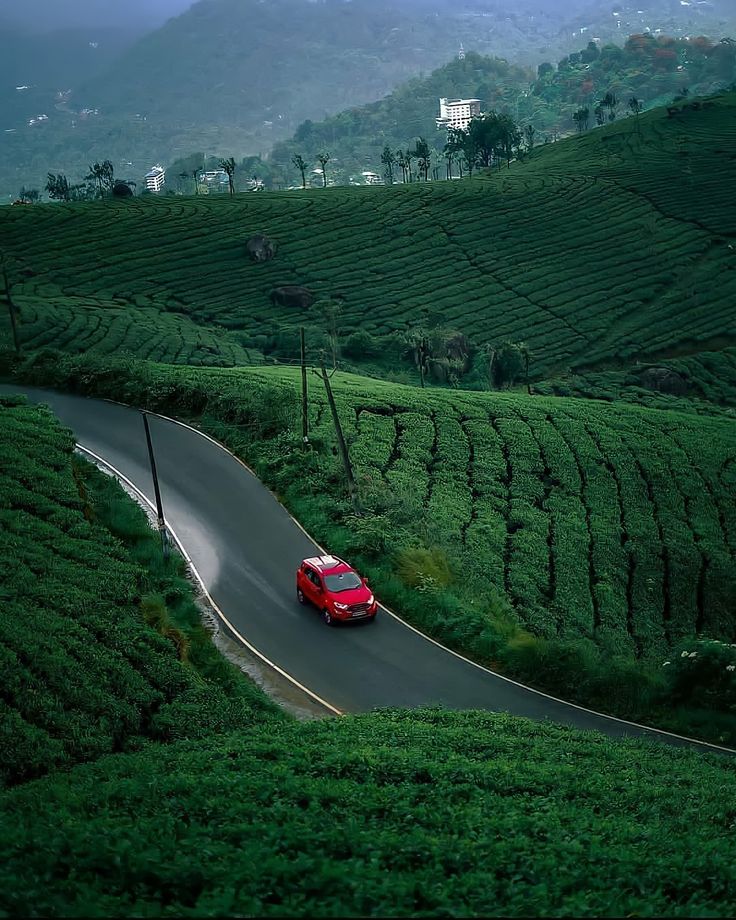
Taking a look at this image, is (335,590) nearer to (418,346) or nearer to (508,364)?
(418,346)

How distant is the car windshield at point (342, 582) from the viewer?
81.0ft

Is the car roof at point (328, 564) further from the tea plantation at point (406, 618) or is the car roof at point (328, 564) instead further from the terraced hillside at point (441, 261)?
the terraced hillside at point (441, 261)

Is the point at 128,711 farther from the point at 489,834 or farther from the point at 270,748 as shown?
the point at 489,834

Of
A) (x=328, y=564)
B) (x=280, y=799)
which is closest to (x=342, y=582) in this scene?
(x=328, y=564)

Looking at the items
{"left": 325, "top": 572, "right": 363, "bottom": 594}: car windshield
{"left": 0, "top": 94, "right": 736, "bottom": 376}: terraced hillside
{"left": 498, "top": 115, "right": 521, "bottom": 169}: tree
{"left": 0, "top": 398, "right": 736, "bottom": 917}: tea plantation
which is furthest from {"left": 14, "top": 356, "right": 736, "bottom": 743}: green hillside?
{"left": 498, "top": 115, "right": 521, "bottom": 169}: tree

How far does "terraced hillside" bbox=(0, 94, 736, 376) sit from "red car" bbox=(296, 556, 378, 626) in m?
33.9

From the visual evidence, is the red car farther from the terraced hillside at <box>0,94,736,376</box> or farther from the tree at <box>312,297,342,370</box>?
the tree at <box>312,297,342,370</box>

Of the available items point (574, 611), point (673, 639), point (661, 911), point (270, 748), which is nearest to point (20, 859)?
point (270, 748)

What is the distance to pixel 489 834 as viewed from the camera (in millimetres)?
12453

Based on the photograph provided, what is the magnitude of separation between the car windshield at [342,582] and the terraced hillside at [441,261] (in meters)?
34.7

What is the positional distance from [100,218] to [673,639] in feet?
261

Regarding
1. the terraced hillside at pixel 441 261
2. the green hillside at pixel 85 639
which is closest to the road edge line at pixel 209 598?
the green hillside at pixel 85 639

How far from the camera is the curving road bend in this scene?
21500mm

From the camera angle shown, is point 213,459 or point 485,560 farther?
point 213,459
